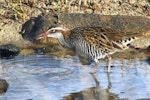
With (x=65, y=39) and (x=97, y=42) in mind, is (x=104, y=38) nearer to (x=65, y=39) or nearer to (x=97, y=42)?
(x=97, y=42)

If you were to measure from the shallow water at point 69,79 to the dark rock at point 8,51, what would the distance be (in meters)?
0.27

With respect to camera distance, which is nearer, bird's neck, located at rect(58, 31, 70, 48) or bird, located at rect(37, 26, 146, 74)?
bird, located at rect(37, 26, 146, 74)

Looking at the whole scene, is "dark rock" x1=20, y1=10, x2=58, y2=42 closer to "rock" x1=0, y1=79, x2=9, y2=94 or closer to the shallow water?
the shallow water

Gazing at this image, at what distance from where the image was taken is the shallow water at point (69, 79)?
9102 millimetres

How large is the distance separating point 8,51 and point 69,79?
8.76 feet

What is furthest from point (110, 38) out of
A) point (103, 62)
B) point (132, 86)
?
point (132, 86)

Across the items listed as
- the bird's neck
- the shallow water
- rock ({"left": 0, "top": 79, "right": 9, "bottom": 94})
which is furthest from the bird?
rock ({"left": 0, "top": 79, "right": 9, "bottom": 94})

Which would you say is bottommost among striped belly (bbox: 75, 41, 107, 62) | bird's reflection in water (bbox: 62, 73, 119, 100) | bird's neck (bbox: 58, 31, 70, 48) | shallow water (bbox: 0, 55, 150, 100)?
bird's reflection in water (bbox: 62, 73, 119, 100)

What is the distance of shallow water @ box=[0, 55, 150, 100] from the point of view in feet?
29.9

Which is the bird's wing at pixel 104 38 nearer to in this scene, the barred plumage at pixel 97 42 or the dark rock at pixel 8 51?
the barred plumage at pixel 97 42

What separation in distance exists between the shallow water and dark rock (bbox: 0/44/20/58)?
0.88ft

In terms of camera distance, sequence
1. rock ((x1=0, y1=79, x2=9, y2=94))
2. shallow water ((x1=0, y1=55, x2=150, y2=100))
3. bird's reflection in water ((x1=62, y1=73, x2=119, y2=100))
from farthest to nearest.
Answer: rock ((x1=0, y1=79, x2=9, y2=94))
shallow water ((x1=0, y1=55, x2=150, y2=100))
bird's reflection in water ((x1=62, y1=73, x2=119, y2=100))

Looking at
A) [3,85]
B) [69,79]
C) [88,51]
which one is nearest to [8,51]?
[88,51]

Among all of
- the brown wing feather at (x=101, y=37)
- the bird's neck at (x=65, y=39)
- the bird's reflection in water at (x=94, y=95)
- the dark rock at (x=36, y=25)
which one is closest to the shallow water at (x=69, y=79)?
the bird's reflection in water at (x=94, y=95)
